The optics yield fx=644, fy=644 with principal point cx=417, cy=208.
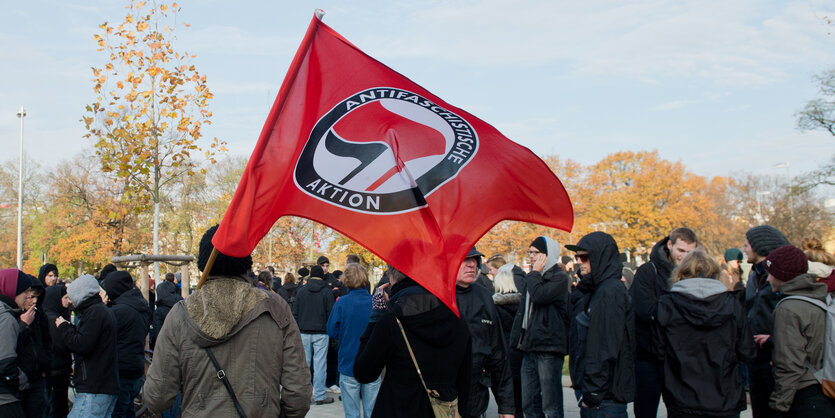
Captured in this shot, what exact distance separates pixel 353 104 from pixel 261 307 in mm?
1348

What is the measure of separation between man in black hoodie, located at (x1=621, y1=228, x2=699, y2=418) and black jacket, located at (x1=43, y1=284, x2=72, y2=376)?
18.1 feet

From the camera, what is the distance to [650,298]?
577cm

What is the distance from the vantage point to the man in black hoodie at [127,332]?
273 inches

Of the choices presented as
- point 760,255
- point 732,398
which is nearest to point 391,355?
point 732,398

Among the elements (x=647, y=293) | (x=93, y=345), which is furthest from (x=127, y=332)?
(x=647, y=293)

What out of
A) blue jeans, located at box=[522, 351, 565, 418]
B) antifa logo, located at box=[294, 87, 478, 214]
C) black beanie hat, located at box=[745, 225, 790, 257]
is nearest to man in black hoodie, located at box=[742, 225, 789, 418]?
black beanie hat, located at box=[745, 225, 790, 257]

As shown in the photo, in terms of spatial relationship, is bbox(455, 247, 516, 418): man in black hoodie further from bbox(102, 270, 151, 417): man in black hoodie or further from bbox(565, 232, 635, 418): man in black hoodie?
bbox(102, 270, 151, 417): man in black hoodie

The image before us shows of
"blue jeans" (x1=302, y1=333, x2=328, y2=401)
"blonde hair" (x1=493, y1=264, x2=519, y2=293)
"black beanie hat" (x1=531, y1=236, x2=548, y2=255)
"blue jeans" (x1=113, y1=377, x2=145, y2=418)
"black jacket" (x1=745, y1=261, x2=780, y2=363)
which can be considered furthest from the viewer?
"blue jeans" (x1=302, y1=333, x2=328, y2=401)

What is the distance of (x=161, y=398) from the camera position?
3406 mm

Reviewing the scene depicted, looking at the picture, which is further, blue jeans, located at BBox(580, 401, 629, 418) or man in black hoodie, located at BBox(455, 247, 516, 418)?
man in black hoodie, located at BBox(455, 247, 516, 418)

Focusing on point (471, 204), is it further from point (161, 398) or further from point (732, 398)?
point (732, 398)

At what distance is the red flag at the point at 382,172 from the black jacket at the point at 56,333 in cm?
411

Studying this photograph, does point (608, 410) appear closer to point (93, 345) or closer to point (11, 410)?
point (93, 345)

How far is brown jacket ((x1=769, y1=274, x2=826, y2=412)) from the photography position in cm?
516
